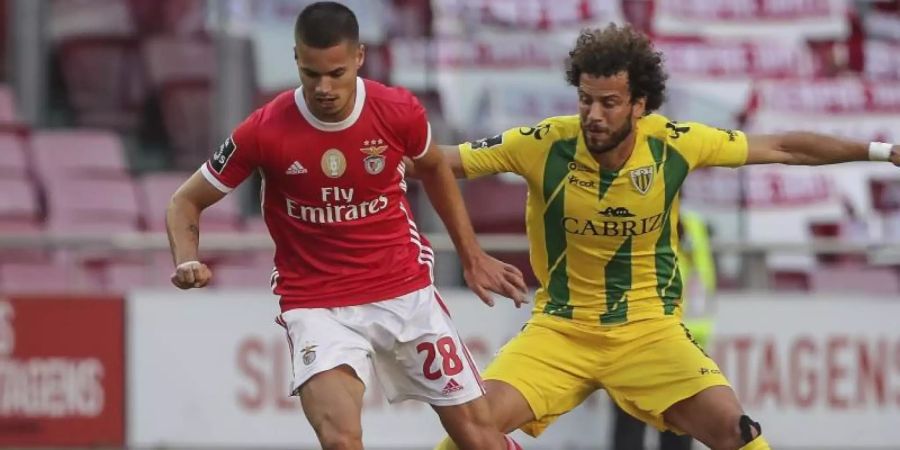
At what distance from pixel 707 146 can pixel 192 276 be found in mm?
2336

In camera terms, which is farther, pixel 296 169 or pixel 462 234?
pixel 462 234

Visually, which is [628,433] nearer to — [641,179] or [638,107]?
[641,179]

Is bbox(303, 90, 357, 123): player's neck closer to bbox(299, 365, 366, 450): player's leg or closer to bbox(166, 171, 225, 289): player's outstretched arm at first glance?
bbox(166, 171, 225, 289): player's outstretched arm

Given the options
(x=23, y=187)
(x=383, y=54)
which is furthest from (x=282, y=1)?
(x=23, y=187)

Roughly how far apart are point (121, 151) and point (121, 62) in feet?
3.12

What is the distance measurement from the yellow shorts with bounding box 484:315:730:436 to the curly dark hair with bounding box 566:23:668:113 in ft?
3.14

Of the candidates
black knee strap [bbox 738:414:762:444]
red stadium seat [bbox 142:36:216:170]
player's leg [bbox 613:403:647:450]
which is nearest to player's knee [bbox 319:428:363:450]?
black knee strap [bbox 738:414:762:444]

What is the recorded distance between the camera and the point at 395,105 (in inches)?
293

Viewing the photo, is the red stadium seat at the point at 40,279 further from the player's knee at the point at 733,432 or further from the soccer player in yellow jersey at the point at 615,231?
the player's knee at the point at 733,432

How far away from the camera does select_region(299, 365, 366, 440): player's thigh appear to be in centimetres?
718

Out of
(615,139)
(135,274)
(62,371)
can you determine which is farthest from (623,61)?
(62,371)

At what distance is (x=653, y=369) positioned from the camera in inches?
315

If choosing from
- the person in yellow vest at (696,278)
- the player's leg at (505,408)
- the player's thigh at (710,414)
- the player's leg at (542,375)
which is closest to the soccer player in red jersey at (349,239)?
the player's leg at (505,408)

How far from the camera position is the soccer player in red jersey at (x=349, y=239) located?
7242 millimetres
